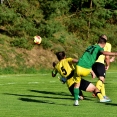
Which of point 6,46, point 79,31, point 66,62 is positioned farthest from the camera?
point 79,31

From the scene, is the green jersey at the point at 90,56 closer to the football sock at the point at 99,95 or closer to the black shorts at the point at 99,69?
the football sock at the point at 99,95

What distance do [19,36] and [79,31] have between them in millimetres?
10631

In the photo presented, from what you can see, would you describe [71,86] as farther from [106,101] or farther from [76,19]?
[76,19]

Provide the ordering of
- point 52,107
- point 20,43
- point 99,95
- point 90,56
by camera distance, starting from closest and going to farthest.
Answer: point 52,107 → point 90,56 → point 99,95 → point 20,43

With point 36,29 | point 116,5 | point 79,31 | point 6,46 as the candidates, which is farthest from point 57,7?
point 116,5

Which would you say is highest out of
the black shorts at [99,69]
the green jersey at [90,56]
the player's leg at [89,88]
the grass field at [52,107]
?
the green jersey at [90,56]

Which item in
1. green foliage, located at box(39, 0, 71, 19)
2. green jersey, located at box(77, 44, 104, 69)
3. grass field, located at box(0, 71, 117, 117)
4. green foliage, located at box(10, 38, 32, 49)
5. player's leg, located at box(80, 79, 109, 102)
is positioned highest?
green foliage, located at box(39, 0, 71, 19)

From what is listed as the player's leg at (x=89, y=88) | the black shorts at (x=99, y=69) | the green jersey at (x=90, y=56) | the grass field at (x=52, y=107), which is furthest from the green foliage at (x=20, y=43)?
the green jersey at (x=90, y=56)

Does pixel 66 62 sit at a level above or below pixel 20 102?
above

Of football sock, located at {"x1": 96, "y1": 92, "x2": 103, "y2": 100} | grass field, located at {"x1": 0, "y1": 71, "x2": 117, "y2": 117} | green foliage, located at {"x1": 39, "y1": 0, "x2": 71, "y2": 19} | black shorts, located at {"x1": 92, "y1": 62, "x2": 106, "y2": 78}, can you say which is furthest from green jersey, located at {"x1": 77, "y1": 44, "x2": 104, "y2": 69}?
green foliage, located at {"x1": 39, "y1": 0, "x2": 71, "y2": 19}

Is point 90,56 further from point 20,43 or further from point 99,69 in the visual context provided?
point 20,43

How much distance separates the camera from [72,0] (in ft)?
159

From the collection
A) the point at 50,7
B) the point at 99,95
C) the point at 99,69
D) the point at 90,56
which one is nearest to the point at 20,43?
the point at 50,7

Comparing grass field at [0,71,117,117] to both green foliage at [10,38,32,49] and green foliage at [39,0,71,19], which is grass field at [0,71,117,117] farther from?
green foliage at [39,0,71,19]
